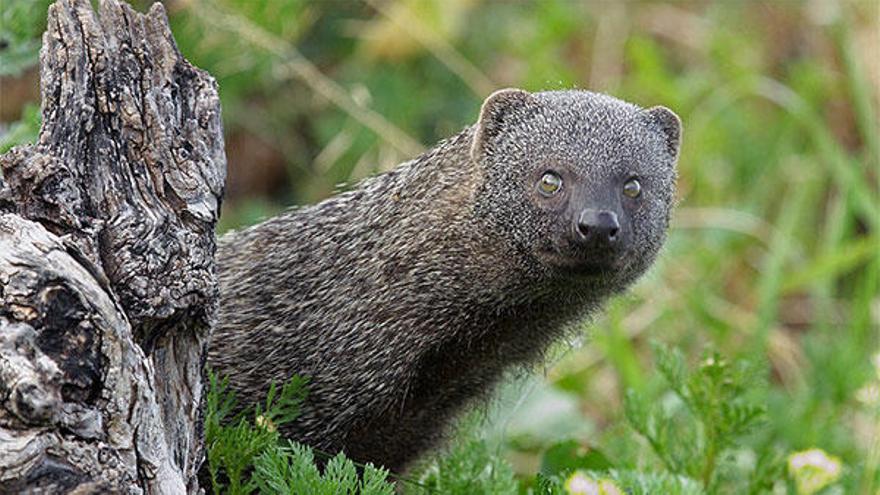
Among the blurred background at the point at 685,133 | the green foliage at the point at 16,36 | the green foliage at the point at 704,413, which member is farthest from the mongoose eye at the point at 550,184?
the green foliage at the point at 16,36

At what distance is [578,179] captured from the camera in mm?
2785

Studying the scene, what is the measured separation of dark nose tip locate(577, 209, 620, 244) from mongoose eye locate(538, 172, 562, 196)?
0.49 feet

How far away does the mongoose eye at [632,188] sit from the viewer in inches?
113

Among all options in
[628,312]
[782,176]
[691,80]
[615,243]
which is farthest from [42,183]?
[782,176]

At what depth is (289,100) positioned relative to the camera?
6305 mm

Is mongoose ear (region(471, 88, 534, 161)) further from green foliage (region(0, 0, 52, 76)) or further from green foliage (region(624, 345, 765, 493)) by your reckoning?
green foliage (region(0, 0, 52, 76))

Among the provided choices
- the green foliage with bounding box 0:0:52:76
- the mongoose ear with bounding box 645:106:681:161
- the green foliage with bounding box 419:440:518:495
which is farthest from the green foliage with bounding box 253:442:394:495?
the green foliage with bounding box 0:0:52:76

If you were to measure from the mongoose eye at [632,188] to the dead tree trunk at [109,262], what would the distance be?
3.00 feet

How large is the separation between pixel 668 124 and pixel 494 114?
0.42 m

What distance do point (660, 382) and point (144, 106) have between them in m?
2.62

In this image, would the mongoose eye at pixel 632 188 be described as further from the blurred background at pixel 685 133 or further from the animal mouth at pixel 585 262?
the blurred background at pixel 685 133

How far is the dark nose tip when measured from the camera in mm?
2652

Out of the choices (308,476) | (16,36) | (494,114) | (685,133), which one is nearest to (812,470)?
(494,114)

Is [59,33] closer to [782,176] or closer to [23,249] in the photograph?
[23,249]
